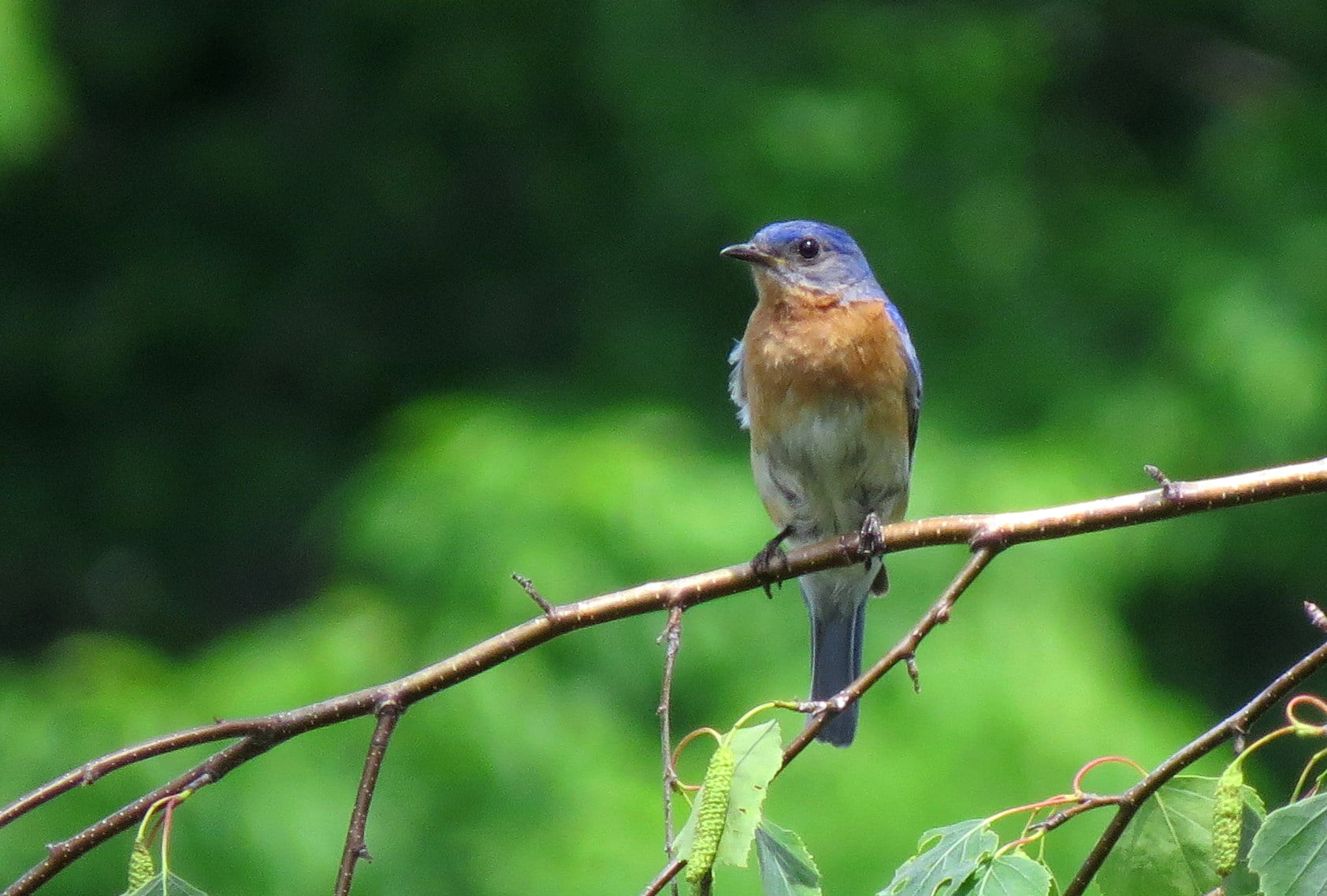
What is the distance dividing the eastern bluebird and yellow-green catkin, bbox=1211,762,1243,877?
81.6 inches

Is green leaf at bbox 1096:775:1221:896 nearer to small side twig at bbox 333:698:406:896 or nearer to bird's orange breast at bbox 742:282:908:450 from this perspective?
small side twig at bbox 333:698:406:896

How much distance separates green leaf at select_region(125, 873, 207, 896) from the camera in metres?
2.10

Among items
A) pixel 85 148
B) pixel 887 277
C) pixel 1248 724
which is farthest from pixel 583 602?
pixel 85 148

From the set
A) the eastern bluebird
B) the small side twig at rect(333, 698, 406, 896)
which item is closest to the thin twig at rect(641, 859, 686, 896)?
the small side twig at rect(333, 698, 406, 896)

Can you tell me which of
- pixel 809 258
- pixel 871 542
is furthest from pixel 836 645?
pixel 871 542

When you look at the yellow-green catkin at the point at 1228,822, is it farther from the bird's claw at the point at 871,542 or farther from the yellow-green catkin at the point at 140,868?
the yellow-green catkin at the point at 140,868

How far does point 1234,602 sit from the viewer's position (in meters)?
9.81

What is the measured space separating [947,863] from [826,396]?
2.40 m

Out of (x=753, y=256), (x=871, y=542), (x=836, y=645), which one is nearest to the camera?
(x=871, y=542)

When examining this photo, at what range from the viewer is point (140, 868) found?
Result: 2.14 m

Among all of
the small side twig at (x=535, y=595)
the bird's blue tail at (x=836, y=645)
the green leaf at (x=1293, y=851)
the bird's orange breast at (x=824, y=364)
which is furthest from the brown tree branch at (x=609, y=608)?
the bird's blue tail at (x=836, y=645)

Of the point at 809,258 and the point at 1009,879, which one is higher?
the point at 809,258

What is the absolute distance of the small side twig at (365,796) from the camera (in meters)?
2.03

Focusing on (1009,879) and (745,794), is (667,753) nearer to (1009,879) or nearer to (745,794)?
(745,794)
